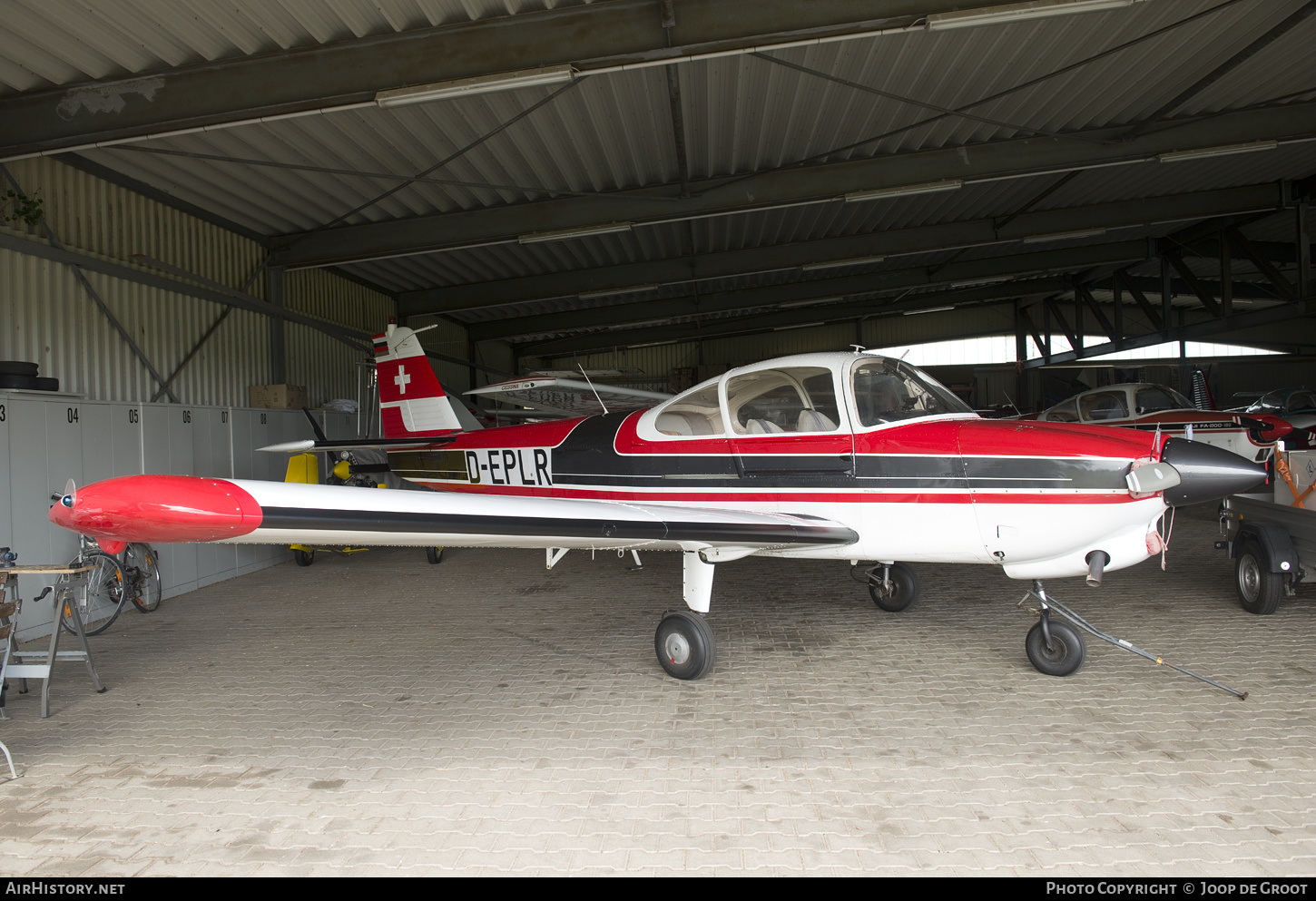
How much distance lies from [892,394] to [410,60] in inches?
180

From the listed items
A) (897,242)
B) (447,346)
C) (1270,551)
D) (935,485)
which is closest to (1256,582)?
(1270,551)

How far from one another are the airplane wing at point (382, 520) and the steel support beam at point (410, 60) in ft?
12.2

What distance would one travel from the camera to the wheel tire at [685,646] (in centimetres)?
432

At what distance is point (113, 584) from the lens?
20.2 ft

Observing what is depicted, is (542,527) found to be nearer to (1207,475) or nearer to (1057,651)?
(1057,651)

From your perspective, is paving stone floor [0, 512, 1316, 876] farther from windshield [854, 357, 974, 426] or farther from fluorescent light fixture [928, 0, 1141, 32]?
fluorescent light fixture [928, 0, 1141, 32]

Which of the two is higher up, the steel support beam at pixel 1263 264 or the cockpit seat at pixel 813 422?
the steel support beam at pixel 1263 264

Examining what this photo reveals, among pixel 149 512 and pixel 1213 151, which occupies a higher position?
pixel 1213 151

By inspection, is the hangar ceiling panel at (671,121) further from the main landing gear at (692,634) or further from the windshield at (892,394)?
the main landing gear at (692,634)

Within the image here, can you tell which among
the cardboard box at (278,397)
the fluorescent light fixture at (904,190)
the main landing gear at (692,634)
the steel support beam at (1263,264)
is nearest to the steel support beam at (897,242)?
the steel support beam at (1263,264)

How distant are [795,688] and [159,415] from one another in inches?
285

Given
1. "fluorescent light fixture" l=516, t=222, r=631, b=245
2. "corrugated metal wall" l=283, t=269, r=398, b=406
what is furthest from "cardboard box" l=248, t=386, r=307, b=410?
"fluorescent light fixture" l=516, t=222, r=631, b=245

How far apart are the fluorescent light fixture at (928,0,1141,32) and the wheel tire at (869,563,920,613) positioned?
4.27 metres

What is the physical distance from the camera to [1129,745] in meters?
3.29
